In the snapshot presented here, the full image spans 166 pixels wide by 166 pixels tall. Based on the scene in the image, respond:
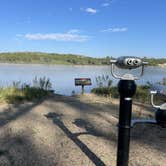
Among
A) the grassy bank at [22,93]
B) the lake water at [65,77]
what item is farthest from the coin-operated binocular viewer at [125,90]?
the grassy bank at [22,93]

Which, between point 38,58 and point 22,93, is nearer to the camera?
point 22,93

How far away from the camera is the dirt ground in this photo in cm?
337

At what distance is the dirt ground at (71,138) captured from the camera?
3369 mm

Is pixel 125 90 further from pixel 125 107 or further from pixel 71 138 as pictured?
pixel 71 138

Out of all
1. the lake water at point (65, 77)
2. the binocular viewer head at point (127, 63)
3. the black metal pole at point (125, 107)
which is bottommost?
the lake water at point (65, 77)

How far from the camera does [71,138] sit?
411 cm

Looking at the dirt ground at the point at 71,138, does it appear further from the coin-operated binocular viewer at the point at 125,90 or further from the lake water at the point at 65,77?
the lake water at the point at 65,77

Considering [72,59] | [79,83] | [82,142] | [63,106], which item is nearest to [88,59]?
[72,59]

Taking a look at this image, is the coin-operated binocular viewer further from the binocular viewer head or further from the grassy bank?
the grassy bank

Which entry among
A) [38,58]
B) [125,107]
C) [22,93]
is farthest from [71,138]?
[38,58]

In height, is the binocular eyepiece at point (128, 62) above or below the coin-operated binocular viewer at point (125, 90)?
above

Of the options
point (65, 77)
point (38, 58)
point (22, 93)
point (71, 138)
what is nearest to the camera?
point (71, 138)

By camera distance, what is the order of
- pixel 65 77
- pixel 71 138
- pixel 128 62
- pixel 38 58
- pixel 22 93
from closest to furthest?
pixel 128 62 → pixel 71 138 → pixel 22 93 → pixel 65 77 → pixel 38 58

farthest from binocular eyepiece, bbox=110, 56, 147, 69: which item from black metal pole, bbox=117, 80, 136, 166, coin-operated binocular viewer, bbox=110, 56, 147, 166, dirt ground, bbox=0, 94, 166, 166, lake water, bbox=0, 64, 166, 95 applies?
dirt ground, bbox=0, 94, 166, 166
